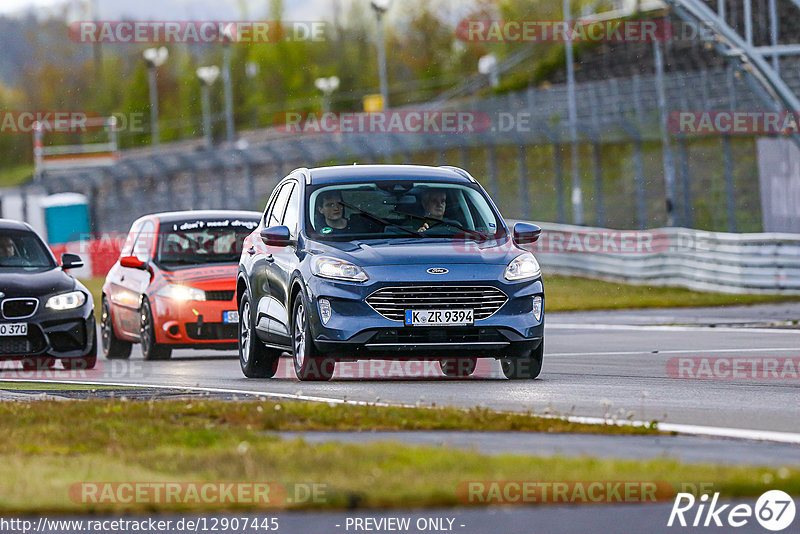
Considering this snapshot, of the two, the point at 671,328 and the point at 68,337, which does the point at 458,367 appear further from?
the point at 671,328

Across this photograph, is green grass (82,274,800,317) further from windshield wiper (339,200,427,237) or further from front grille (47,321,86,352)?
windshield wiper (339,200,427,237)

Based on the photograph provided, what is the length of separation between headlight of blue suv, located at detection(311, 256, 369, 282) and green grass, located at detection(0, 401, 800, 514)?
294 cm

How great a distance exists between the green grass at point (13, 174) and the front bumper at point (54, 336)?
119455 millimetres

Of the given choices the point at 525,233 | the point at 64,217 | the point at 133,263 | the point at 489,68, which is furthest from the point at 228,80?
the point at 525,233

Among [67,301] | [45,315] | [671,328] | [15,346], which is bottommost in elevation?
[671,328]

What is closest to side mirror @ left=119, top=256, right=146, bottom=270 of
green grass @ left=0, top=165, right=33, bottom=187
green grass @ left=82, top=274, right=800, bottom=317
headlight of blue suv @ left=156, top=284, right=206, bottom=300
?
headlight of blue suv @ left=156, top=284, right=206, bottom=300

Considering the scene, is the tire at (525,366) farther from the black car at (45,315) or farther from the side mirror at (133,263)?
the side mirror at (133,263)

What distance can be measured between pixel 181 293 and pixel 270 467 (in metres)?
10.0

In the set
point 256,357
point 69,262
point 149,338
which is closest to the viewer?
point 256,357

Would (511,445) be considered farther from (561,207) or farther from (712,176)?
Answer: (712,176)

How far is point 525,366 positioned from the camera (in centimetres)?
1320

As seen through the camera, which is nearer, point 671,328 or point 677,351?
point 677,351

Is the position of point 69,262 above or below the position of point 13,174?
below

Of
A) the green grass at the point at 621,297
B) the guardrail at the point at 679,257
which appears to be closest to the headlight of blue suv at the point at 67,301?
the green grass at the point at 621,297
